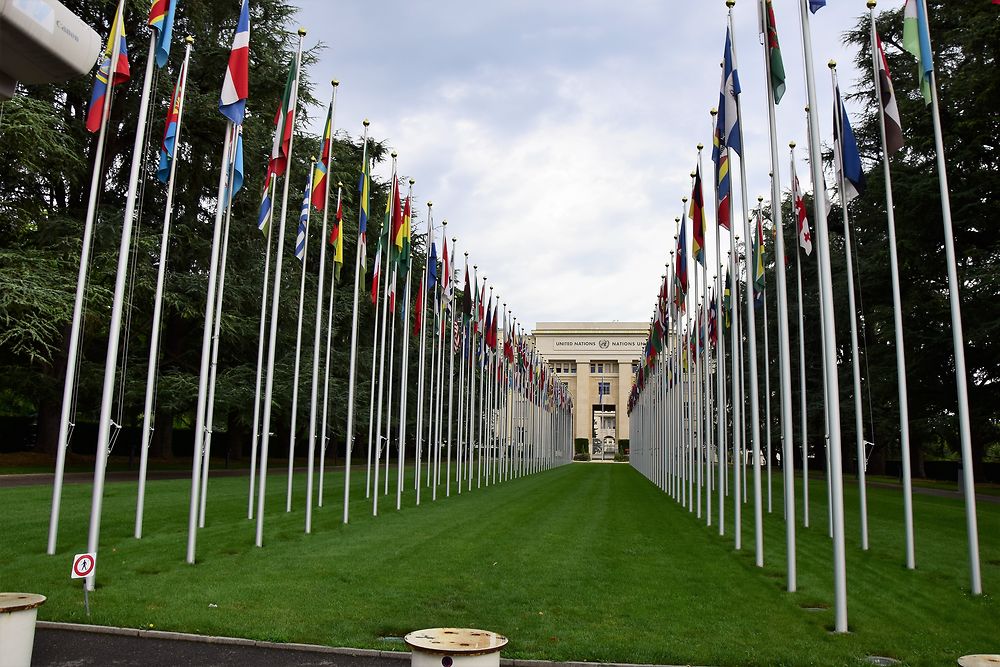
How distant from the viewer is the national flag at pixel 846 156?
13.4 meters

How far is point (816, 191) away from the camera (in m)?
9.93

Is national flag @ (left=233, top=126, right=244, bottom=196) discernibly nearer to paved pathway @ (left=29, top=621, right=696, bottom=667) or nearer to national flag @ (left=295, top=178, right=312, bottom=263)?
national flag @ (left=295, top=178, right=312, bottom=263)

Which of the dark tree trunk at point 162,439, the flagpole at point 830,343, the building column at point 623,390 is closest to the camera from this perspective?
the flagpole at point 830,343

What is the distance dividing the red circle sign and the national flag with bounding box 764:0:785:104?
10.7m

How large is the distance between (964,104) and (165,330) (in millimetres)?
32154

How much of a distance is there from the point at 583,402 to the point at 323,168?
367 ft

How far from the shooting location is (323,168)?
16094 mm

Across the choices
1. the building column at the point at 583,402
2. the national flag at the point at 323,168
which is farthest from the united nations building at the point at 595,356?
the national flag at the point at 323,168

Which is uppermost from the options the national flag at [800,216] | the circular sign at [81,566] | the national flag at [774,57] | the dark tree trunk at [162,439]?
the national flag at [774,57]

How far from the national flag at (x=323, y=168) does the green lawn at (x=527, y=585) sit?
690cm

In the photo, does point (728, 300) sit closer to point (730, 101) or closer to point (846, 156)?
point (846, 156)

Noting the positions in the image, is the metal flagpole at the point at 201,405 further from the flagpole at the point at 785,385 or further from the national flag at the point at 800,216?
the national flag at the point at 800,216

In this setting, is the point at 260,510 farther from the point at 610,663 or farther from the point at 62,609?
the point at 610,663

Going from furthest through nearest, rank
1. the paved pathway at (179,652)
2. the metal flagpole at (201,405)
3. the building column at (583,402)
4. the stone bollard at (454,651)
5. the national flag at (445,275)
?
the building column at (583,402)
the national flag at (445,275)
the metal flagpole at (201,405)
the paved pathway at (179,652)
the stone bollard at (454,651)
